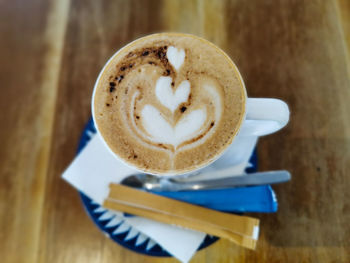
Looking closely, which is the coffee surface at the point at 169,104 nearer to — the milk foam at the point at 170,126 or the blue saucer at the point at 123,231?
the milk foam at the point at 170,126

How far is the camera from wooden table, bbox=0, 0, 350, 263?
0.63 m

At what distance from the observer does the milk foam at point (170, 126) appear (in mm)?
509

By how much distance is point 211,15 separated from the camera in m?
0.77

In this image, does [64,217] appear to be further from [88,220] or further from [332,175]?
[332,175]

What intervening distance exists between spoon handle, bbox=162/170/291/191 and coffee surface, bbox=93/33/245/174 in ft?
0.53

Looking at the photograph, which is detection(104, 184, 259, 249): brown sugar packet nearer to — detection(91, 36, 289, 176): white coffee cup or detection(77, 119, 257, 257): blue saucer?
detection(77, 119, 257, 257): blue saucer

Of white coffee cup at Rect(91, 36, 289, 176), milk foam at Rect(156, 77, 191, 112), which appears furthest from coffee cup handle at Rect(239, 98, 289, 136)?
milk foam at Rect(156, 77, 191, 112)

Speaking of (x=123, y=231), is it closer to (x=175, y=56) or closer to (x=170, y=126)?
(x=170, y=126)

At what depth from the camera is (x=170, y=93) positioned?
53cm

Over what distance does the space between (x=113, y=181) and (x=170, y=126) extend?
0.23 metres

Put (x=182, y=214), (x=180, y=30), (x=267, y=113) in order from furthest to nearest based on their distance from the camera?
(x=180, y=30) → (x=182, y=214) → (x=267, y=113)

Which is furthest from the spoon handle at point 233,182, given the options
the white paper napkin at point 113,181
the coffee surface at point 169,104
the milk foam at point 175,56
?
the milk foam at point 175,56

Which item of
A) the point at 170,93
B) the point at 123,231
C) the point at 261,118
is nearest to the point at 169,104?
the point at 170,93

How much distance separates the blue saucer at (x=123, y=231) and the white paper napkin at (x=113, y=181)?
0.01 metres
